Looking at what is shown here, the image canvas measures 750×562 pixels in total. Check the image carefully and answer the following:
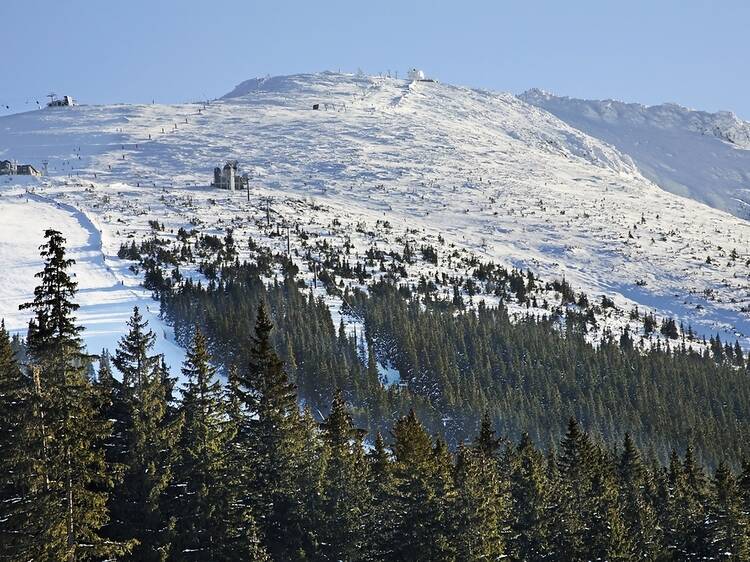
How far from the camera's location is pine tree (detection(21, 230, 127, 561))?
1037 inches

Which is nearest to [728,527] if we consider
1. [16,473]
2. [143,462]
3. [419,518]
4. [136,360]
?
[419,518]

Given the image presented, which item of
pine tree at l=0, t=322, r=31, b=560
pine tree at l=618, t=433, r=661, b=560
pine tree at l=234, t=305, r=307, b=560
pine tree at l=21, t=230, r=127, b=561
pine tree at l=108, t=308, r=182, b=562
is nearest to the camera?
pine tree at l=21, t=230, r=127, b=561

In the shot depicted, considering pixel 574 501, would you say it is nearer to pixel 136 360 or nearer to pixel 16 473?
pixel 136 360

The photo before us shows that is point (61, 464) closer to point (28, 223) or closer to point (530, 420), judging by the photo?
point (530, 420)

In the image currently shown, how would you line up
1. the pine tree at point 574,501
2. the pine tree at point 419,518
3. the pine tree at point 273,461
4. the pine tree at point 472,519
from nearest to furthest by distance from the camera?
1. the pine tree at point 472,519
2. the pine tree at point 419,518
3. the pine tree at point 273,461
4. the pine tree at point 574,501

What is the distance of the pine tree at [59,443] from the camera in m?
26.3

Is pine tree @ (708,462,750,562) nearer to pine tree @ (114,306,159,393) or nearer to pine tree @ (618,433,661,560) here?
pine tree @ (618,433,661,560)

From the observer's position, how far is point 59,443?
87.8 feet

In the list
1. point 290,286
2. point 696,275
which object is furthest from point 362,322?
point 696,275

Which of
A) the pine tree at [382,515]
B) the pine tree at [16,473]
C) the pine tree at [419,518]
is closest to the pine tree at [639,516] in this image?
the pine tree at [382,515]

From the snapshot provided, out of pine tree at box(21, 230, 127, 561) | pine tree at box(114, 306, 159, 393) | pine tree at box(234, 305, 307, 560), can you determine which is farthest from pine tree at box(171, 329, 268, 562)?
pine tree at box(21, 230, 127, 561)

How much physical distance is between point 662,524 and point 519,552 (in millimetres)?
11380

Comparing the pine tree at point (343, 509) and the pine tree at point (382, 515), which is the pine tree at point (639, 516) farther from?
the pine tree at point (343, 509)

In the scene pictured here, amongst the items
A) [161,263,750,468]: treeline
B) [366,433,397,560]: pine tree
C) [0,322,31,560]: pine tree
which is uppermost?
[0,322,31,560]: pine tree
